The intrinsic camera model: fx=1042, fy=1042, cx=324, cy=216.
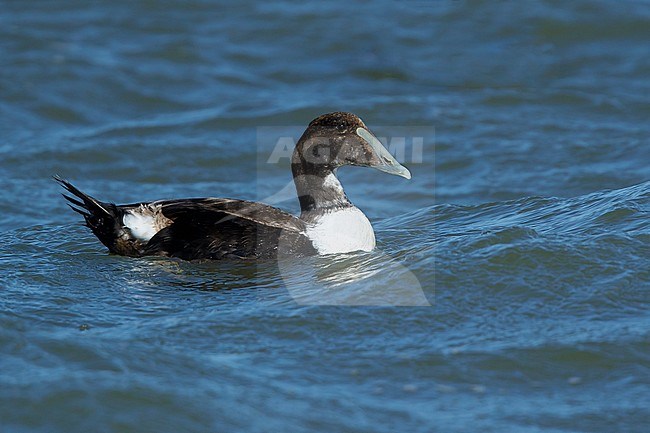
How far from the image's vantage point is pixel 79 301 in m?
6.20

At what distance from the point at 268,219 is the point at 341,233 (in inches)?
19.7

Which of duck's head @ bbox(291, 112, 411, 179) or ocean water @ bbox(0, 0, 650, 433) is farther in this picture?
duck's head @ bbox(291, 112, 411, 179)

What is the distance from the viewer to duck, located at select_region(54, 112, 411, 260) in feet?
21.8

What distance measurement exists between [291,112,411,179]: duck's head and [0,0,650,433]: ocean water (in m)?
0.63

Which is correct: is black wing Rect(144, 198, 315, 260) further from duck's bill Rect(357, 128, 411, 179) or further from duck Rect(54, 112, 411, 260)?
duck's bill Rect(357, 128, 411, 179)

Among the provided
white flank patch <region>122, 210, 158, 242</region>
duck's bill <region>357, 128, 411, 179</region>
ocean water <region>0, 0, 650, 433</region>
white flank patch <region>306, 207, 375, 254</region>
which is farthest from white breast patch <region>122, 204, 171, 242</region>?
duck's bill <region>357, 128, 411, 179</region>

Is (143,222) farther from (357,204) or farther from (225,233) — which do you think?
(357,204)

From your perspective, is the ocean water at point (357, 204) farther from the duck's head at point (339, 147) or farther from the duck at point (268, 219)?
the duck's head at point (339, 147)

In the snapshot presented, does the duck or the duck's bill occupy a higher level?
the duck's bill

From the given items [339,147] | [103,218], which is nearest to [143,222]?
[103,218]

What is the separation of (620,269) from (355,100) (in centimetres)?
551

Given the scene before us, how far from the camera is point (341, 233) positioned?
6.86m

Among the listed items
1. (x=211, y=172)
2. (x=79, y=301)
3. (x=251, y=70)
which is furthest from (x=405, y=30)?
(x=79, y=301)

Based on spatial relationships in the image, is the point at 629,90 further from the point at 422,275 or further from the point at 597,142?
the point at 422,275
